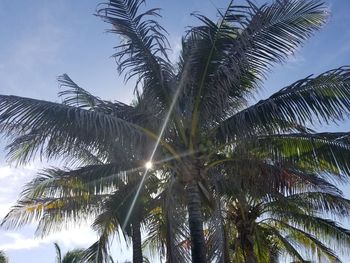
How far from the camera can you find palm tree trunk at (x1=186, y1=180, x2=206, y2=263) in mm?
10609

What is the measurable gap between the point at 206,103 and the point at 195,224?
2.57 metres

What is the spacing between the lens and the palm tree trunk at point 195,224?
10609mm

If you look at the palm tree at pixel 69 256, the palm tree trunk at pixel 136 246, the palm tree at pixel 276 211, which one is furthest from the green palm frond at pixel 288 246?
the palm tree at pixel 69 256

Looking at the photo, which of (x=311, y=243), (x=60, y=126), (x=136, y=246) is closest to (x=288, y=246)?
(x=311, y=243)

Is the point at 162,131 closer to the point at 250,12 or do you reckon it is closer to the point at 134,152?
the point at 134,152

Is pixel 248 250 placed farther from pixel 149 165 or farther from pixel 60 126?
pixel 60 126

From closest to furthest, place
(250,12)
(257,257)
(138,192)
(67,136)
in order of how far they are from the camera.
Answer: (67,136), (250,12), (138,192), (257,257)

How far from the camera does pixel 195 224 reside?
1090cm

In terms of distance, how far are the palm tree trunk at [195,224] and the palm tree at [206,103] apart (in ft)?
0.07

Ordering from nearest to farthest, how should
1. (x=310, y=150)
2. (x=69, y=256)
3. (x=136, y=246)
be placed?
(x=310, y=150) < (x=136, y=246) < (x=69, y=256)

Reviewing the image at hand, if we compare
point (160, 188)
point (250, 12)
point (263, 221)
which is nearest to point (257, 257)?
point (263, 221)

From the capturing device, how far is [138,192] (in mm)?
13273

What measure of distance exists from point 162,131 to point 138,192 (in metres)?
2.89

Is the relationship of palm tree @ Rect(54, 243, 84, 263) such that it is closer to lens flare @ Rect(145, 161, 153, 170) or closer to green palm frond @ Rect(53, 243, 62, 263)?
green palm frond @ Rect(53, 243, 62, 263)
